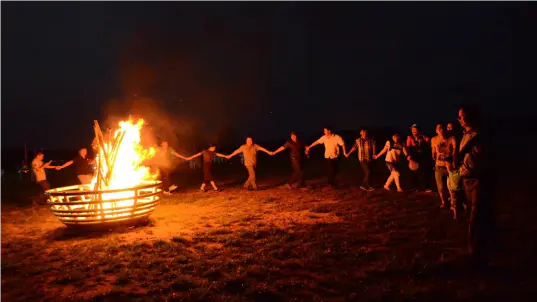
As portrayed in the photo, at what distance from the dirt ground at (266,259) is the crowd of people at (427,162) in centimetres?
57

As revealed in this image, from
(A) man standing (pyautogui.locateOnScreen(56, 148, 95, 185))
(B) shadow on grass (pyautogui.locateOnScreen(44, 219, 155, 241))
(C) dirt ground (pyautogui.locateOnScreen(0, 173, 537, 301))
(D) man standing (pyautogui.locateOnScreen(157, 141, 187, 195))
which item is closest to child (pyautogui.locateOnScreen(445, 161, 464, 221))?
(C) dirt ground (pyautogui.locateOnScreen(0, 173, 537, 301))

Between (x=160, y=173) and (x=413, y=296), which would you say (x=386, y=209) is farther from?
(x=160, y=173)

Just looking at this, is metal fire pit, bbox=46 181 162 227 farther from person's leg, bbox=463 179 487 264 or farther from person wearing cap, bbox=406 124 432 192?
person wearing cap, bbox=406 124 432 192

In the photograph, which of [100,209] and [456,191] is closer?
[456,191]

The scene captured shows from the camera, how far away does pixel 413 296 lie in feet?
15.0

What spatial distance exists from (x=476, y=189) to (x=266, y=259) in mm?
3264

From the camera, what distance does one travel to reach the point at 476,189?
523 centimetres

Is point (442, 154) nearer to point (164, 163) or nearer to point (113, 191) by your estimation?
point (113, 191)

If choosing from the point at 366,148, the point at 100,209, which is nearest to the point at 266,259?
the point at 100,209

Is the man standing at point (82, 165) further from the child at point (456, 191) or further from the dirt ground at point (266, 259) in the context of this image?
the child at point (456, 191)

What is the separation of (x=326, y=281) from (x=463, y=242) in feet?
9.62

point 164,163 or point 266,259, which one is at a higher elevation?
point 164,163

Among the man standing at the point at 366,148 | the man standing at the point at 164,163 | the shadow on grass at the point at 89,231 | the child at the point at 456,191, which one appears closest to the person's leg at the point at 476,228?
the child at the point at 456,191

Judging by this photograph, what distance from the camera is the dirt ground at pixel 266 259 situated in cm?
484
